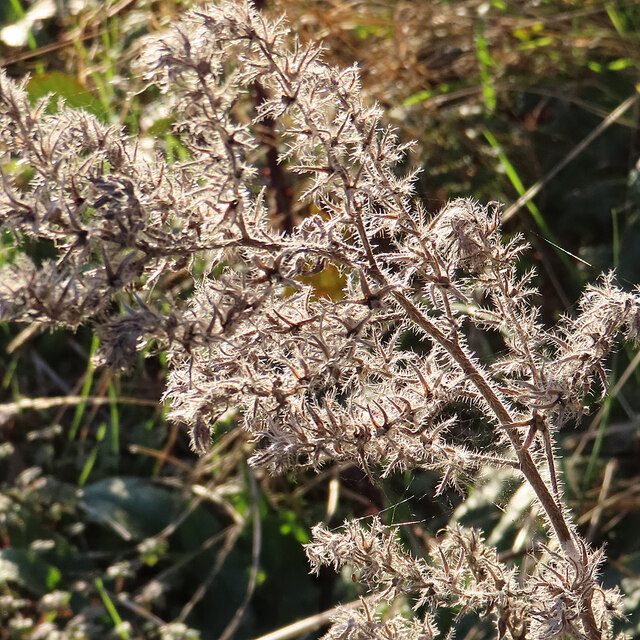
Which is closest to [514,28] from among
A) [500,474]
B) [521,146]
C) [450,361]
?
[521,146]

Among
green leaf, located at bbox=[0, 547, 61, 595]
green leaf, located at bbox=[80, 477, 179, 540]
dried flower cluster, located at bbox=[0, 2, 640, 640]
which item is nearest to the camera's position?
dried flower cluster, located at bbox=[0, 2, 640, 640]

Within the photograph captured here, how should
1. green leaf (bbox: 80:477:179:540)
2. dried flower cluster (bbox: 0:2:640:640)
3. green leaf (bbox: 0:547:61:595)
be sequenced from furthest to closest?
1. green leaf (bbox: 80:477:179:540)
2. green leaf (bbox: 0:547:61:595)
3. dried flower cluster (bbox: 0:2:640:640)

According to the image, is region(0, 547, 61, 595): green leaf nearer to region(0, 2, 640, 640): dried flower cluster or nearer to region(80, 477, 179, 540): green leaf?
region(80, 477, 179, 540): green leaf

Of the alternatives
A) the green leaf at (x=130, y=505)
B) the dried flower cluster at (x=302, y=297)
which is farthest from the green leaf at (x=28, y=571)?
the dried flower cluster at (x=302, y=297)

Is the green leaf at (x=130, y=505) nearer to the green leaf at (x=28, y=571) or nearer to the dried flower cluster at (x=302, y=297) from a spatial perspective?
the green leaf at (x=28, y=571)

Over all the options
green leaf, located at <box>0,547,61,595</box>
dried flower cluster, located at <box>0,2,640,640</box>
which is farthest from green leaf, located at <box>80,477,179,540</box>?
dried flower cluster, located at <box>0,2,640,640</box>

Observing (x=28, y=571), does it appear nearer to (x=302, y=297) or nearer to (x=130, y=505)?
(x=130, y=505)

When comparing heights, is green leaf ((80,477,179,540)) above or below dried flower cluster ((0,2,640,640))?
below

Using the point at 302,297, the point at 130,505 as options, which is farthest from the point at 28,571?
the point at 302,297
